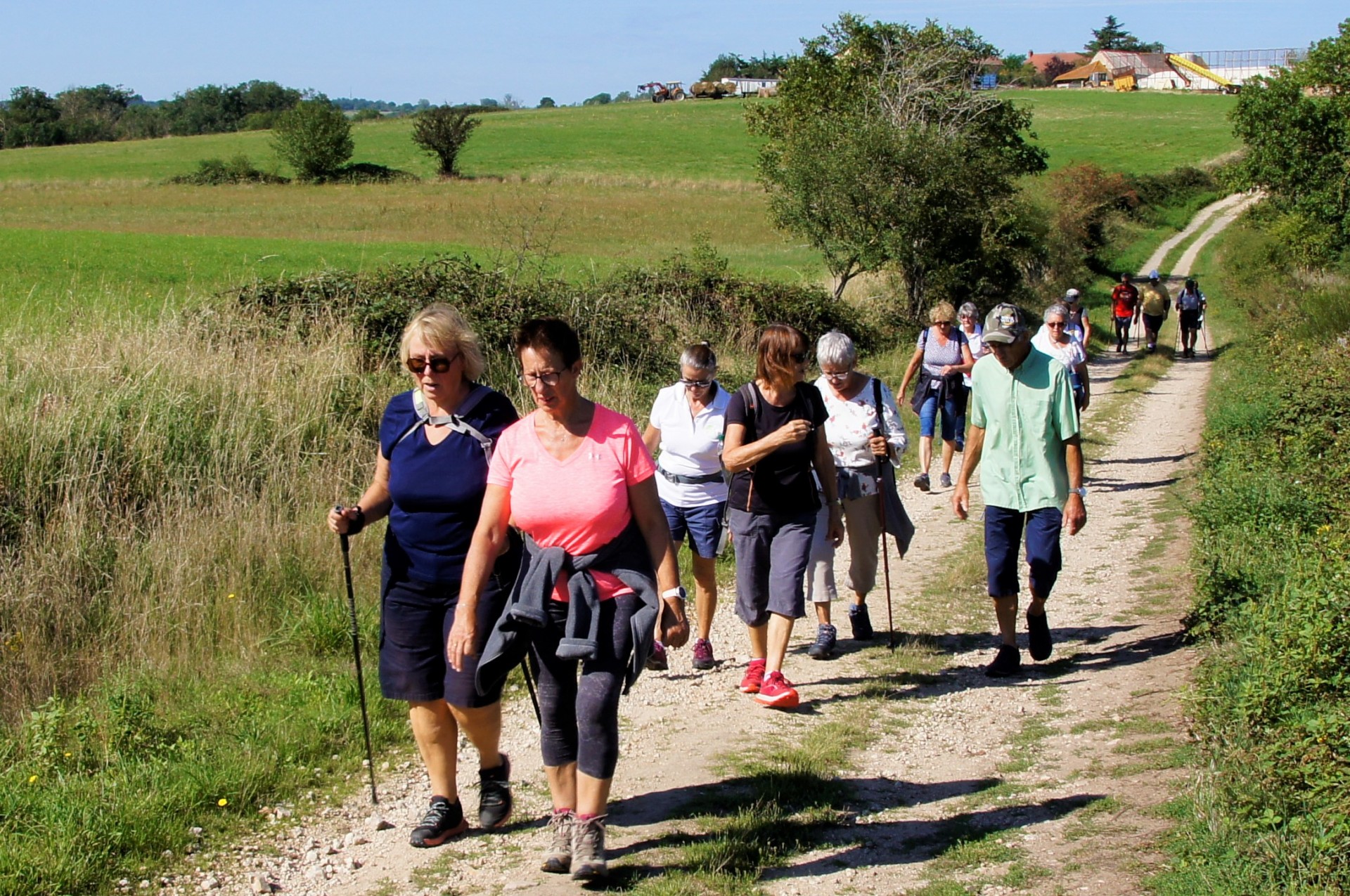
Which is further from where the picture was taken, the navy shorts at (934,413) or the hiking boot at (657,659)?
the navy shorts at (934,413)

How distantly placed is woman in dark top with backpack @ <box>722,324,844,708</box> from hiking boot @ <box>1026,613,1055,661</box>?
4.72 feet

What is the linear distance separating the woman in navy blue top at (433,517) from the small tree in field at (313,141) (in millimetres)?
63976

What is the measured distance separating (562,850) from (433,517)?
4.07ft

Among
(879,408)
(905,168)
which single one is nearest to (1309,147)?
(905,168)

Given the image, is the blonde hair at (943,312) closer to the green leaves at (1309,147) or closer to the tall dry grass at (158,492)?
the tall dry grass at (158,492)

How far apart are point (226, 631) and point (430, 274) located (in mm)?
7946

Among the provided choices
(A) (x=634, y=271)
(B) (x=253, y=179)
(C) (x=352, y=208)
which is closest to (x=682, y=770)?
(A) (x=634, y=271)

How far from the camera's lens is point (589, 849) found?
13.5 feet

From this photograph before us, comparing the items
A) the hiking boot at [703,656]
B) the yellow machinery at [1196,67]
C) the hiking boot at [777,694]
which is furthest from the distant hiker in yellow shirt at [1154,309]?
the yellow machinery at [1196,67]

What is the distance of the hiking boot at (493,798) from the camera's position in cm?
472

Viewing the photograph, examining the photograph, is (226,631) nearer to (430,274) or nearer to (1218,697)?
(1218,697)

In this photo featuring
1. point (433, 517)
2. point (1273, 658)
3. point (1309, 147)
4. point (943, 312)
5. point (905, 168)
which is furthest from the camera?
point (1309, 147)

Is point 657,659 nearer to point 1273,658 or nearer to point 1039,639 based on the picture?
point 1039,639

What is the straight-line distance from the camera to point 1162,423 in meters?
15.8
